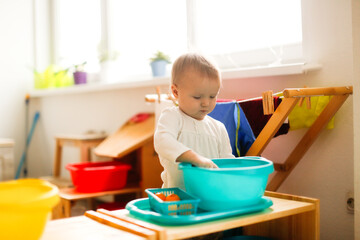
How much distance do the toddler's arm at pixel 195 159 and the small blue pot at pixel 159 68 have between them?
5.12 feet

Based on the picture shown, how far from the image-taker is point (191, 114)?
4.43 feet

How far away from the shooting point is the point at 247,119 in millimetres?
1686

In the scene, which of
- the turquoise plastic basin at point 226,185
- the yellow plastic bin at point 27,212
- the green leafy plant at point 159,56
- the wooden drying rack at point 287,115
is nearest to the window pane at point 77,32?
the green leafy plant at point 159,56

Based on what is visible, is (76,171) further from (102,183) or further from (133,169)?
(133,169)

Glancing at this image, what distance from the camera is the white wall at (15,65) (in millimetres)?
3789

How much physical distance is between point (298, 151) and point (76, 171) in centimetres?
125

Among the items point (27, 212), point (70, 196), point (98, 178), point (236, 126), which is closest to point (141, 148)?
point (98, 178)

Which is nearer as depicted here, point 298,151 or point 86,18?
point 298,151

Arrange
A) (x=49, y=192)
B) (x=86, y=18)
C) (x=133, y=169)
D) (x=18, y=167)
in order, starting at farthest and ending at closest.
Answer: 1. (x=18, y=167)
2. (x=86, y=18)
3. (x=133, y=169)
4. (x=49, y=192)

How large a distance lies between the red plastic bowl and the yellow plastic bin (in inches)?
56.8

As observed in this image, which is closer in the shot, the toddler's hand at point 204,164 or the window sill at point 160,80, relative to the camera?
the toddler's hand at point 204,164

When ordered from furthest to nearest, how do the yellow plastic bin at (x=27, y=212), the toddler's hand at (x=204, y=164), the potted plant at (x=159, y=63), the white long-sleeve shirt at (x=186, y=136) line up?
the potted plant at (x=159, y=63)
the white long-sleeve shirt at (x=186, y=136)
the toddler's hand at (x=204, y=164)
the yellow plastic bin at (x=27, y=212)

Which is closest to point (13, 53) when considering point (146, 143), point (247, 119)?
point (146, 143)

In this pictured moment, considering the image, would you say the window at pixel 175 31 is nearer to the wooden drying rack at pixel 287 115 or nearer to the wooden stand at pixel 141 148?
the wooden drying rack at pixel 287 115
